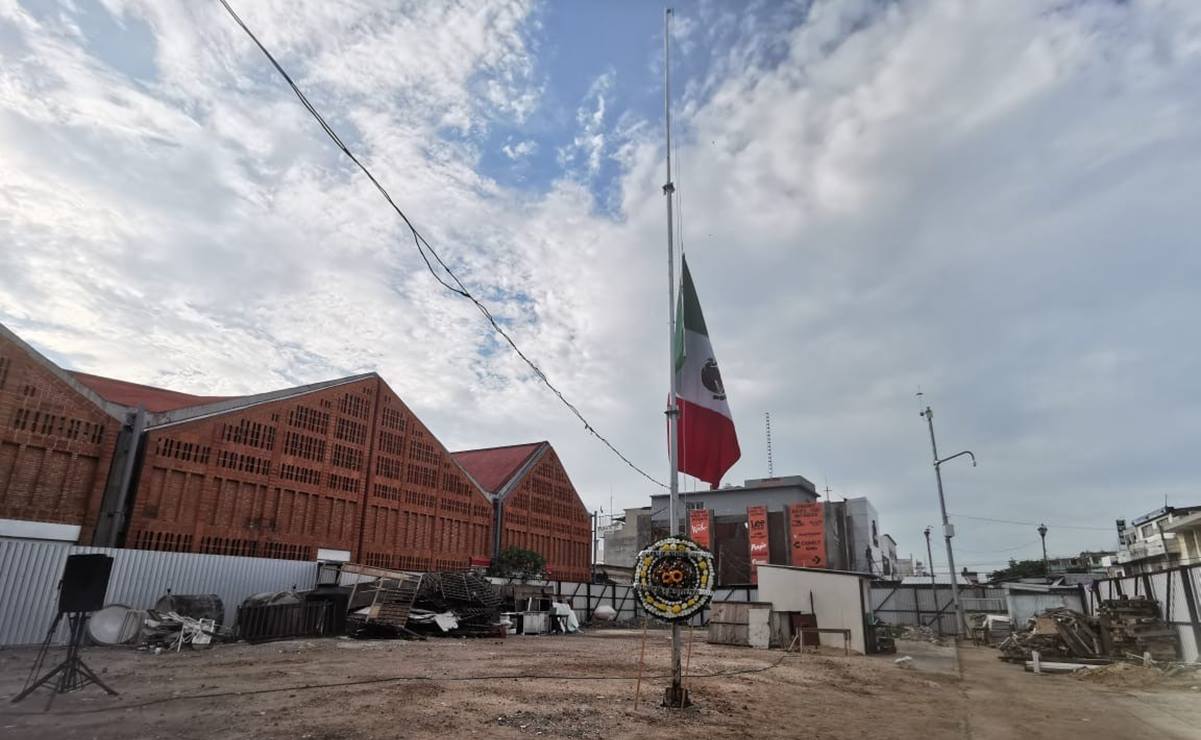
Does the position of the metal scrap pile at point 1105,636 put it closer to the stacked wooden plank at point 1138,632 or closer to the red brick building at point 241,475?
the stacked wooden plank at point 1138,632

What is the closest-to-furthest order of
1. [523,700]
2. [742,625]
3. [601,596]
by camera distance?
[523,700], [742,625], [601,596]

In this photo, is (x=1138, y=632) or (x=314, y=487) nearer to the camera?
(x=1138, y=632)

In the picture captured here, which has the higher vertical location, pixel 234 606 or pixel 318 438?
pixel 318 438

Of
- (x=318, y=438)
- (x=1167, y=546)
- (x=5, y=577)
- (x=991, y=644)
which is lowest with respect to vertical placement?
(x=991, y=644)

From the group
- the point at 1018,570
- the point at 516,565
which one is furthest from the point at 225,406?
the point at 1018,570

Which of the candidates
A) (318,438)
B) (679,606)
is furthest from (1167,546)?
(318,438)

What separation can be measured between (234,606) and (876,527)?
77228 mm

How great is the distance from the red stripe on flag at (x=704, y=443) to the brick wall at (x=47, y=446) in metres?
25.4

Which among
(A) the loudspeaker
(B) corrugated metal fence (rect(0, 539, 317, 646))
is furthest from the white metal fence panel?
(A) the loudspeaker

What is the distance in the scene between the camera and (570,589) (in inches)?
1636

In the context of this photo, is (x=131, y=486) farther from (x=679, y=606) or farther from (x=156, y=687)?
(x=679, y=606)

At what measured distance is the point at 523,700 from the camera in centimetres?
1050

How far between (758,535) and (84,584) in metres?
65.1

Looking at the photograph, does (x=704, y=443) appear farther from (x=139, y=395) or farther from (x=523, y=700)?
(x=139, y=395)
